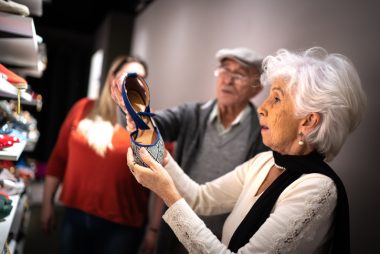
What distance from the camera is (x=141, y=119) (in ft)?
3.90

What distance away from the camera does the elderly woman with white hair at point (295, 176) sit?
1043mm

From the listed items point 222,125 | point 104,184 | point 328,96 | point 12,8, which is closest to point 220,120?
point 222,125

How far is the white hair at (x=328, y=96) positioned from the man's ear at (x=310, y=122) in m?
0.01

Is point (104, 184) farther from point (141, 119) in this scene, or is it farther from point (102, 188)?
point (141, 119)

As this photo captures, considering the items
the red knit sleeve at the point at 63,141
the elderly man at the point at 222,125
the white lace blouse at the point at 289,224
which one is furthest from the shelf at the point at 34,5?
the white lace blouse at the point at 289,224

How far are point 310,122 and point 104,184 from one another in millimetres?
1073

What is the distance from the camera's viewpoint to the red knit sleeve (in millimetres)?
2008

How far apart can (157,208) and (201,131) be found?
1.69 feet

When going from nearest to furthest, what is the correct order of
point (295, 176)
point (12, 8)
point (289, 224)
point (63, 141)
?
point (289, 224), point (295, 176), point (12, 8), point (63, 141)

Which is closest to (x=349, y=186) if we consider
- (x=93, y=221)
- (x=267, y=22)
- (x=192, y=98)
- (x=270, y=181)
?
(x=270, y=181)

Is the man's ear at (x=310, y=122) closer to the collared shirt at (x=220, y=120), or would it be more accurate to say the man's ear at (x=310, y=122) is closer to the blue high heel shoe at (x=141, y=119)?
the blue high heel shoe at (x=141, y=119)

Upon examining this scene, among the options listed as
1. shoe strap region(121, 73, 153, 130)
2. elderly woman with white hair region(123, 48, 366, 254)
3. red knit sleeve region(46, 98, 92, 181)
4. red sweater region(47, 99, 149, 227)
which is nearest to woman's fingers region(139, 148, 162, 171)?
elderly woman with white hair region(123, 48, 366, 254)

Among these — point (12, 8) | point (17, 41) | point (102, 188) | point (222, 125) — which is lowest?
point (102, 188)

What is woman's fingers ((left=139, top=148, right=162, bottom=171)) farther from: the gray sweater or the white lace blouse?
the gray sweater
